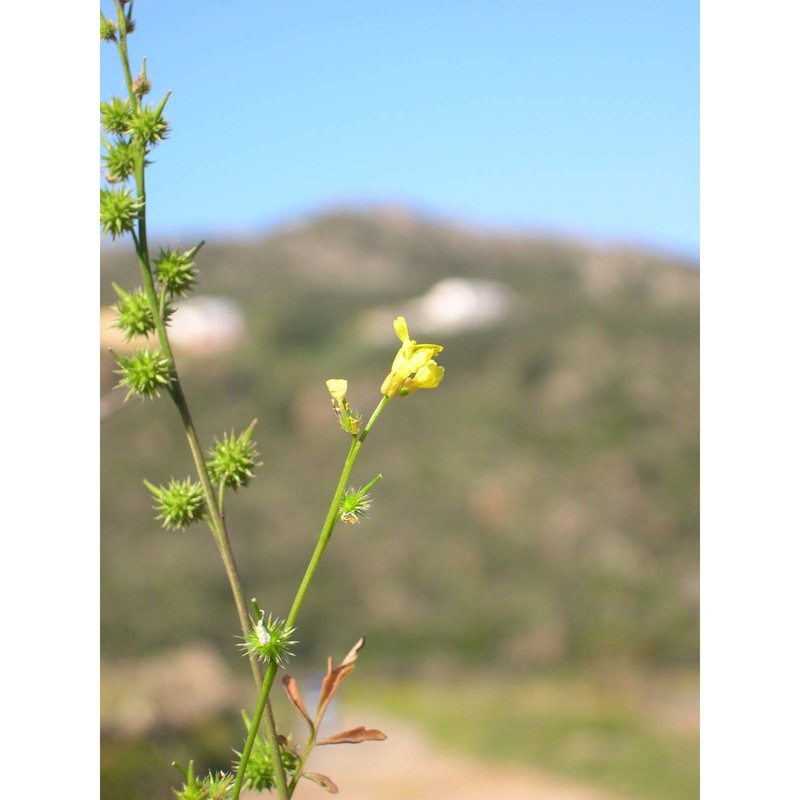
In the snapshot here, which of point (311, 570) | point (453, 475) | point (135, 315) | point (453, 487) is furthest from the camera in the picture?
point (453, 475)

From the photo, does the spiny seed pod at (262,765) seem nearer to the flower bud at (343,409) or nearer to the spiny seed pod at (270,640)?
the spiny seed pod at (270,640)

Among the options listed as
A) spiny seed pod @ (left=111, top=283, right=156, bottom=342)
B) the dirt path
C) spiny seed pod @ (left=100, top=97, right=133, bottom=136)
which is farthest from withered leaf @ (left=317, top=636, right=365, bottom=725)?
the dirt path

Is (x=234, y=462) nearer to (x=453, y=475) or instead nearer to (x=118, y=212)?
(x=118, y=212)

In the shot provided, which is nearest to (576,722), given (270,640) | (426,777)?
(426,777)

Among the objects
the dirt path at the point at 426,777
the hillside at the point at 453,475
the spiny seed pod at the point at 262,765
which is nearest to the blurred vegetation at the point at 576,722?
the dirt path at the point at 426,777

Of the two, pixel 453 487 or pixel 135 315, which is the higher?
pixel 453 487

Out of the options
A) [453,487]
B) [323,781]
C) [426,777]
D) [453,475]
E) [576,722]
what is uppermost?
[453,475]
